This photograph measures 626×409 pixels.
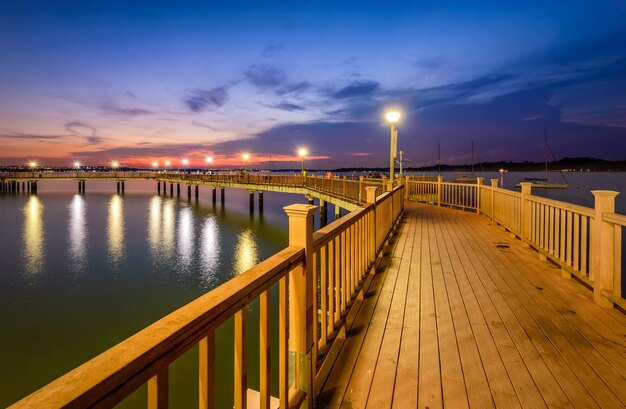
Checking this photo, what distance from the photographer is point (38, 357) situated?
9.44 meters

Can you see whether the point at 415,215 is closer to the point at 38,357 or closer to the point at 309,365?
the point at 309,365

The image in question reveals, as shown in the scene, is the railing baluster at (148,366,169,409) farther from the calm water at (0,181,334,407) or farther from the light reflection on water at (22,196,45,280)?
the light reflection on water at (22,196,45,280)

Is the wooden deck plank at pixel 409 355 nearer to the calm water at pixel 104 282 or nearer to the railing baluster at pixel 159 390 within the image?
the railing baluster at pixel 159 390

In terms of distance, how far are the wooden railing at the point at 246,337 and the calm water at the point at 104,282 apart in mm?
5719

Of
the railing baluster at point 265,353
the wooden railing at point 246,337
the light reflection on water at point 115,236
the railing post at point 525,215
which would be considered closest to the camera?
the wooden railing at point 246,337

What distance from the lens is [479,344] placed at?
3492mm

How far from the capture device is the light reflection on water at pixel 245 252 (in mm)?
18453

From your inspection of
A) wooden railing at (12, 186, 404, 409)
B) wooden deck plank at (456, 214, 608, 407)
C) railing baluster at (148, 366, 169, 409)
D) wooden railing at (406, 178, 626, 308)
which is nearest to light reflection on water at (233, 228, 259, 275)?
wooden railing at (406, 178, 626, 308)

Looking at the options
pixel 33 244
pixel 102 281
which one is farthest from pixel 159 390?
pixel 33 244

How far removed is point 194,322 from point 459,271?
18.5ft

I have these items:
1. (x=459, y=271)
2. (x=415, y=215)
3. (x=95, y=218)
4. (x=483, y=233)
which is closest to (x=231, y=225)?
(x=95, y=218)

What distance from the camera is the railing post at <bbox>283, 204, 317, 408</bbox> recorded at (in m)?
2.46

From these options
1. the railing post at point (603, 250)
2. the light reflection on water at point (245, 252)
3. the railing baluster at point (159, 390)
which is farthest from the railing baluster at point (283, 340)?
the light reflection on water at point (245, 252)

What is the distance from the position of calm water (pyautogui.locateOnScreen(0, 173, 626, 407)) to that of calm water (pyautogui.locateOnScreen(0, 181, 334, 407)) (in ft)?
0.12
